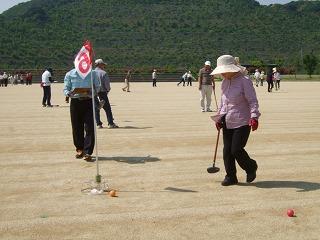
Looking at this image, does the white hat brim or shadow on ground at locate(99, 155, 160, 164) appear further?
shadow on ground at locate(99, 155, 160, 164)

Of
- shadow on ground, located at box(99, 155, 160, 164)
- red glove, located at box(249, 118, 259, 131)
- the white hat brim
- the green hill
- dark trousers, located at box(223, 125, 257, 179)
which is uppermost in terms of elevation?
the green hill

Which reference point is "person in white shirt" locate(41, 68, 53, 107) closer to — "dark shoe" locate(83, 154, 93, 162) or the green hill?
"dark shoe" locate(83, 154, 93, 162)

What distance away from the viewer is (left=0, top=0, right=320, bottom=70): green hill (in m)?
118

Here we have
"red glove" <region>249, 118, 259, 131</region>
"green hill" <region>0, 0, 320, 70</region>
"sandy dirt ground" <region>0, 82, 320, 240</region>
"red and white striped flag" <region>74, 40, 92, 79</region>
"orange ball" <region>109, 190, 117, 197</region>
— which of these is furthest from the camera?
"green hill" <region>0, 0, 320, 70</region>

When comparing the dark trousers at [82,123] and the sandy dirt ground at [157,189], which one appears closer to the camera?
the sandy dirt ground at [157,189]

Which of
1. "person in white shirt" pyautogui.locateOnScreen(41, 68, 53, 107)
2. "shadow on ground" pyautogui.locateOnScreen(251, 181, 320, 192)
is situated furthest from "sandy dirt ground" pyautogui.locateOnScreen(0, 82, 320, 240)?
"person in white shirt" pyautogui.locateOnScreen(41, 68, 53, 107)

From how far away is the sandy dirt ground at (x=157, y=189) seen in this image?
20.4 feet

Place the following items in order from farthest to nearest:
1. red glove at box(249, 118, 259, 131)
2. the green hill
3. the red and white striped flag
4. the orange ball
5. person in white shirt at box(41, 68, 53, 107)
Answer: the green hill, person in white shirt at box(41, 68, 53, 107), the red and white striped flag, red glove at box(249, 118, 259, 131), the orange ball

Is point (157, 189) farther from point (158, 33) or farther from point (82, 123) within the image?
point (158, 33)

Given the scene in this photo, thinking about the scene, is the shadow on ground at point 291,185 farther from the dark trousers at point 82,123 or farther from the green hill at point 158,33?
the green hill at point 158,33

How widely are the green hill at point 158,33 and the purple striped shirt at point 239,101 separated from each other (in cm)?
9821

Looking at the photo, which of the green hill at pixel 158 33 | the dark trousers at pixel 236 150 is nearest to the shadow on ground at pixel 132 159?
the dark trousers at pixel 236 150

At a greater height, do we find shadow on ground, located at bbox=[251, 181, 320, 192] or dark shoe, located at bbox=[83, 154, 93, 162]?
dark shoe, located at bbox=[83, 154, 93, 162]

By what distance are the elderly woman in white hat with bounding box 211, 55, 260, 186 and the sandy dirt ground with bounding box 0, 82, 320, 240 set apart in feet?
1.04
